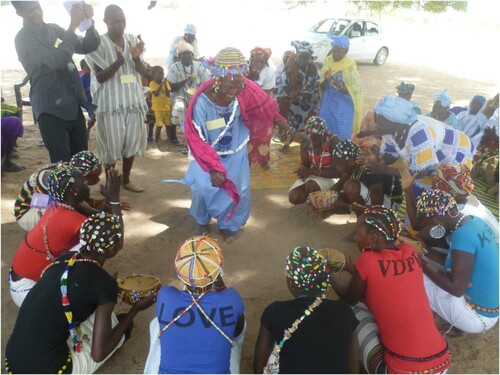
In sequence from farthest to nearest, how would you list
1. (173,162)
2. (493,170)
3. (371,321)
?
(173,162) < (493,170) < (371,321)

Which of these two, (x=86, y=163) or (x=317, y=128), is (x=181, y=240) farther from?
(x=317, y=128)

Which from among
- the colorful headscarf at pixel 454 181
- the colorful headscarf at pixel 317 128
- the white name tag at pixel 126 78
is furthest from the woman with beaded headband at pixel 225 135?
the colorful headscarf at pixel 454 181

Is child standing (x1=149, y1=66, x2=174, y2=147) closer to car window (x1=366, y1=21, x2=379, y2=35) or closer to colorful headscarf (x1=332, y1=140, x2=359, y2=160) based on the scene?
colorful headscarf (x1=332, y1=140, x2=359, y2=160)

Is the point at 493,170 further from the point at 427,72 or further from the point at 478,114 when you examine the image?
the point at 427,72

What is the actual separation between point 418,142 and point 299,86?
308 centimetres

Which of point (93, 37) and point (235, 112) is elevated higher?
point (93, 37)

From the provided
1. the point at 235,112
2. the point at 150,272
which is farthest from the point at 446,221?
the point at 150,272

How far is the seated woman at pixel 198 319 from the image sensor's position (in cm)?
223

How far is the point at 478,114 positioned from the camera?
20.2ft

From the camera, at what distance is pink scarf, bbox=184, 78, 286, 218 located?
3.87 m

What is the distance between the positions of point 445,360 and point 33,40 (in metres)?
4.05

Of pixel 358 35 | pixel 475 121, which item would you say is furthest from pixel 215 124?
pixel 358 35

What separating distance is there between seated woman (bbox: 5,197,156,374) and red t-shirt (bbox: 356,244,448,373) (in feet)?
4.94

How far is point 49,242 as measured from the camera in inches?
115
